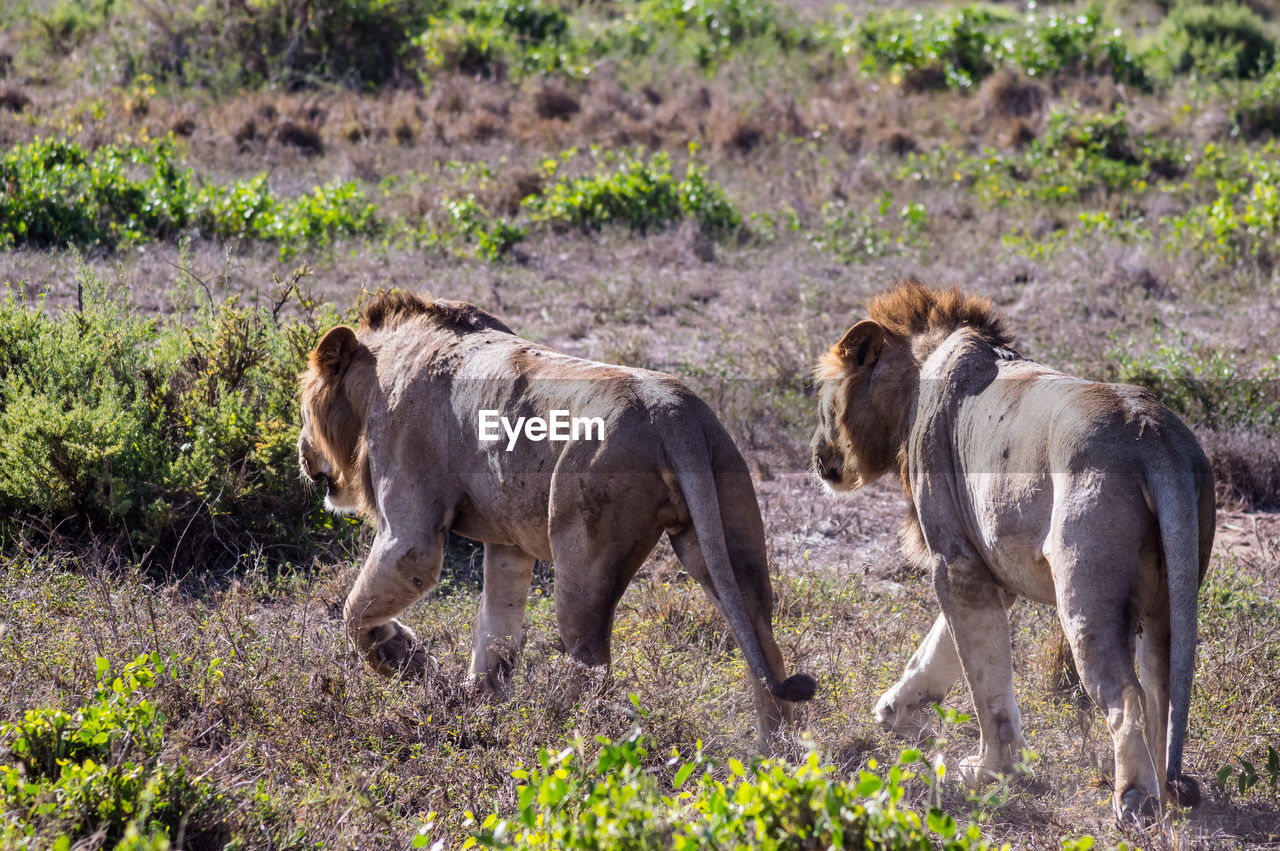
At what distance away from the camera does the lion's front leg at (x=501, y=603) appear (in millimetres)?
6090

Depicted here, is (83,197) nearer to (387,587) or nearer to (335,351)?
(335,351)

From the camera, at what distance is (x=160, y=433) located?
27.2ft

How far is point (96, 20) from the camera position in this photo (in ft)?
68.0

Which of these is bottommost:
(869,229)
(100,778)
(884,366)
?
(869,229)

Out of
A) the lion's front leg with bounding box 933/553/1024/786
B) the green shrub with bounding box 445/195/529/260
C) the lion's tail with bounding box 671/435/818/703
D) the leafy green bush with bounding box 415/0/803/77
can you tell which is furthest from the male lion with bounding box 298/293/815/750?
the leafy green bush with bounding box 415/0/803/77

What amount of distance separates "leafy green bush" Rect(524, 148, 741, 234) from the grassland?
0.23 ft

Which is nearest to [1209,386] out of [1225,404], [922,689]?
[1225,404]

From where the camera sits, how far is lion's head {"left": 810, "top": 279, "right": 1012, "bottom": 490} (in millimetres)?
5980

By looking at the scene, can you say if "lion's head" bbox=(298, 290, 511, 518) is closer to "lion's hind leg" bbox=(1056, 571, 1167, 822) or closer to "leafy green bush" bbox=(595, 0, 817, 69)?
"lion's hind leg" bbox=(1056, 571, 1167, 822)

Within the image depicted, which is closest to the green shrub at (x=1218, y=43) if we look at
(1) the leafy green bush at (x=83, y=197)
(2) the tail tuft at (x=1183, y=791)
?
(1) the leafy green bush at (x=83, y=197)

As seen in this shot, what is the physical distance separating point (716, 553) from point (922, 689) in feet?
4.99

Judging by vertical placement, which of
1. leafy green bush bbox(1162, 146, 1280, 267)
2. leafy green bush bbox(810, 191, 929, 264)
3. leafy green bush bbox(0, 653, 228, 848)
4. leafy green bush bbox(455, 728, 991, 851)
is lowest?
leafy green bush bbox(810, 191, 929, 264)

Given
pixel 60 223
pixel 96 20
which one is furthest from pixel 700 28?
pixel 60 223

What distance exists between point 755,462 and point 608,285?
3.90 m
